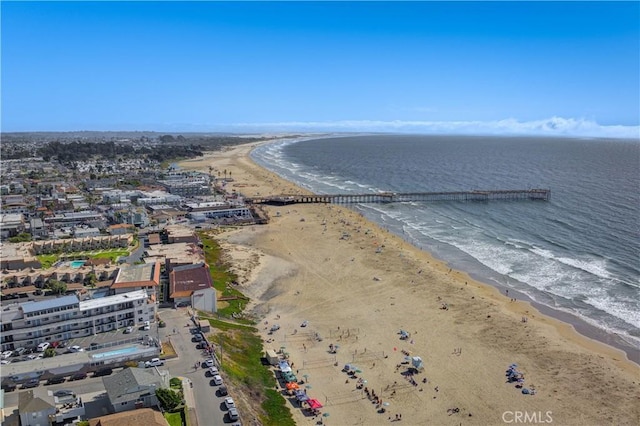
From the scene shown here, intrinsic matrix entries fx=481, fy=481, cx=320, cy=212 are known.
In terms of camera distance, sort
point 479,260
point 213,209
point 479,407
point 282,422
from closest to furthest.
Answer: point 282,422 < point 479,407 < point 479,260 < point 213,209

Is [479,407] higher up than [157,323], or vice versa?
[157,323]

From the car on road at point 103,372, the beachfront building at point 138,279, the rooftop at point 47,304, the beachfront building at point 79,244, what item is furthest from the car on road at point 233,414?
the beachfront building at point 79,244

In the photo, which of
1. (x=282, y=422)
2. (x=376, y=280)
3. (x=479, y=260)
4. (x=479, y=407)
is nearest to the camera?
(x=282, y=422)

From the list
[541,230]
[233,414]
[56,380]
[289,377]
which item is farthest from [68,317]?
[541,230]

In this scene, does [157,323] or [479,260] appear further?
[479,260]

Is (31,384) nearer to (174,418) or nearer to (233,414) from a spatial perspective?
(174,418)

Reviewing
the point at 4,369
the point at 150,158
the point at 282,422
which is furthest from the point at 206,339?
the point at 150,158

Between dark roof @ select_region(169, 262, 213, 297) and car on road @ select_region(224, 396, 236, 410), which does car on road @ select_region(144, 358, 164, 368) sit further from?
dark roof @ select_region(169, 262, 213, 297)

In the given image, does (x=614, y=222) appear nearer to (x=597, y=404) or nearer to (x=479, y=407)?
(x=597, y=404)

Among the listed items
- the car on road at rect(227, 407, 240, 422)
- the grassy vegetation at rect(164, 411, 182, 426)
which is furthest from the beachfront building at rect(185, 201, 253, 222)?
the car on road at rect(227, 407, 240, 422)
